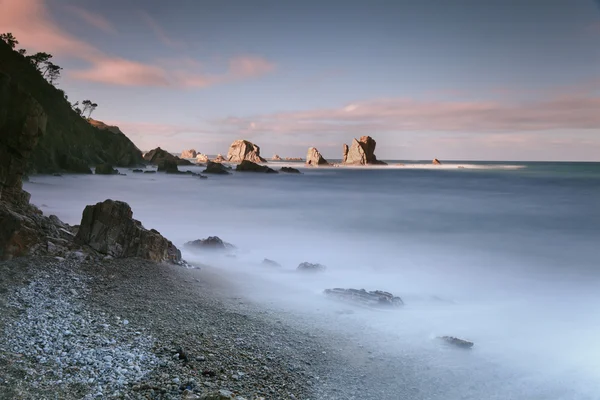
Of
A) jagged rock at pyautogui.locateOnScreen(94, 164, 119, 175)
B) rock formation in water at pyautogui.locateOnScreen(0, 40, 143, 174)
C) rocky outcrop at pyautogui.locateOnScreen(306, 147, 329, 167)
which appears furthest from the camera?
rocky outcrop at pyautogui.locateOnScreen(306, 147, 329, 167)

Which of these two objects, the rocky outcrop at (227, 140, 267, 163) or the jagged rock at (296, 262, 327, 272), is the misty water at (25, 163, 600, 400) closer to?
the jagged rock at (296, 262, 327, 272)

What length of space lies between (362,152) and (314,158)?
1798cm

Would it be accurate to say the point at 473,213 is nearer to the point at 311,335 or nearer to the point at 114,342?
the point at 311,335

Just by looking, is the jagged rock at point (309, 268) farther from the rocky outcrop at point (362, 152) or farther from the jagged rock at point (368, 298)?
the rocky outcrop at point (362, 152)

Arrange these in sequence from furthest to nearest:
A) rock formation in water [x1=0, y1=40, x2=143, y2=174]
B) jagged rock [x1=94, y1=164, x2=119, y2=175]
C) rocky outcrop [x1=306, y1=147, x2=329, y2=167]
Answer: rocky outcrop [x1=306, y1=147, x2=329, y2=167] → jagged rock [x1=94, y1=164, x2=119, y2=175] → rock formation in water [x1=0, y1=40, x2=143, y2=174]

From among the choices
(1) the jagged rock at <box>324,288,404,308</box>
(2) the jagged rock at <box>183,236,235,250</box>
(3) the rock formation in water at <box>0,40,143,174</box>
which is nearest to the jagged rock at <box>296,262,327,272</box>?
(1) the jagged rock at <box>324,288,404,308</box>

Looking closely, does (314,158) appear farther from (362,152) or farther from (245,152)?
(245,152)

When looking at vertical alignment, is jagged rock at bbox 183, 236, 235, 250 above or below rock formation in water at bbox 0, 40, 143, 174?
below

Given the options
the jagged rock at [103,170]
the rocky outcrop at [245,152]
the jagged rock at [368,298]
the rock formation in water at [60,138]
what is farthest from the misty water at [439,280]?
the rocky outcrop at [245,152]

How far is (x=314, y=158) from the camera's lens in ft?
456

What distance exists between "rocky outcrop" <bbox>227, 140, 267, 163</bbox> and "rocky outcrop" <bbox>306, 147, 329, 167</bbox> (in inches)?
725

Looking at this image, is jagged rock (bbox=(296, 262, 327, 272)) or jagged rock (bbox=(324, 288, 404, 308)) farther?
jagged rock (bbox=(296, 262, 327, 272))

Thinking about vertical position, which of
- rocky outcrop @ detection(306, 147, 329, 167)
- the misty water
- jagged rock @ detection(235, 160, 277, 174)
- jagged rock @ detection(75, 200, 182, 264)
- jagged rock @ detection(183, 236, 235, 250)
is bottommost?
the misty water

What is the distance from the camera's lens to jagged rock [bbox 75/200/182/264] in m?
7.15
